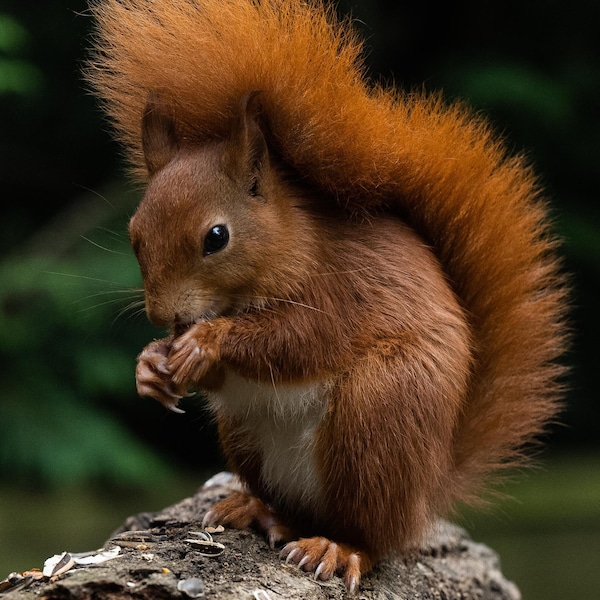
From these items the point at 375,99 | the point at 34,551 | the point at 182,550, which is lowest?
the point at 34,551

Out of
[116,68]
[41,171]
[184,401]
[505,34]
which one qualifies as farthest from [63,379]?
[505,34]

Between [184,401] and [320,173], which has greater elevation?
[320,173]

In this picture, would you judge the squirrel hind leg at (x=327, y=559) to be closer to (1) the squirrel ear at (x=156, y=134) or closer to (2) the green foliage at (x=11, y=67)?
(1) the squirrel ear at (x=156, y=134)

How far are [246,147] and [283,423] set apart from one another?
453 mm

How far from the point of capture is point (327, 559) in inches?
60.0

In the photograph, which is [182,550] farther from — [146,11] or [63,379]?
[63,379]

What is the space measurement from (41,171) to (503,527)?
6.47ft

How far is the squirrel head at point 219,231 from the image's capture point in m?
1.43

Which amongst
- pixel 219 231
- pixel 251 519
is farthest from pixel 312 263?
pixel 251 519

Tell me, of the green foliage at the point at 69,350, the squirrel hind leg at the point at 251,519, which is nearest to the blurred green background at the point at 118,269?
the green foliage at the point at 69,350

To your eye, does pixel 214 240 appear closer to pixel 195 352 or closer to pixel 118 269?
pixel 195 352

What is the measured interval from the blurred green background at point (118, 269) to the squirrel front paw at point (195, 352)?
1140 mm

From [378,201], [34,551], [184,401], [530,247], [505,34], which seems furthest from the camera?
[505,34]

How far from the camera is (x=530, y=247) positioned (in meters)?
1.79
